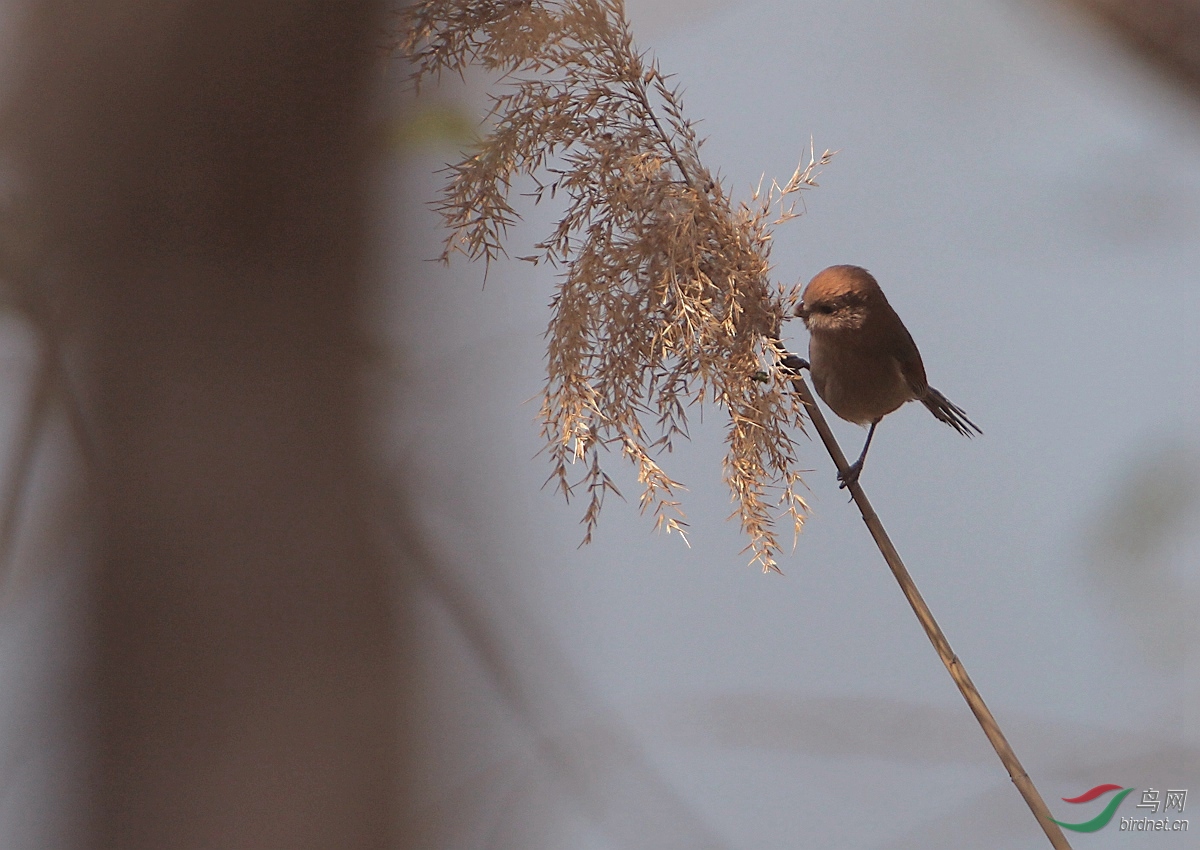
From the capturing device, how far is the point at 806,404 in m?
0.48

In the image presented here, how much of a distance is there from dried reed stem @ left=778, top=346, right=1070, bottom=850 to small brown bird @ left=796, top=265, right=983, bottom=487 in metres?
0.11

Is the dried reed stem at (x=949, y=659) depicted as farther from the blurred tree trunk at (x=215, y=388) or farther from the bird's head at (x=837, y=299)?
the blurred tree trunk at (x=215, y=388)

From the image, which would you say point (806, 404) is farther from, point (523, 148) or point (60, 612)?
point (60, 612)

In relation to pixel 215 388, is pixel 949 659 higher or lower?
lower

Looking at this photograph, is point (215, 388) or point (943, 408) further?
point (943, 408)

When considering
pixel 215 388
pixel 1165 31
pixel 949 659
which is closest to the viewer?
pixel 1165 31

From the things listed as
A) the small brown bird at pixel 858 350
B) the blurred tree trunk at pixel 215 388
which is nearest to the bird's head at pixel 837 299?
the small brown bird at pixel 858 350

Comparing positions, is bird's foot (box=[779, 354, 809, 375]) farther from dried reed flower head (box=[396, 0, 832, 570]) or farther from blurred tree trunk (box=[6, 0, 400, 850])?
blurred tree trunk (box=[6, 0, 400, 850])

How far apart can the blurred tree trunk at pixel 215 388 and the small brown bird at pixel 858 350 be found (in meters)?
0.34

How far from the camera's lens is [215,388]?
33 centimetres

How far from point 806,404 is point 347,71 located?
29 centimetres

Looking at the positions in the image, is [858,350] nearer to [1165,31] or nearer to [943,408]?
[943,408]

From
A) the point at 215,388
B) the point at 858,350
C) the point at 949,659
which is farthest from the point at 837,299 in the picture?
the point at 215,388

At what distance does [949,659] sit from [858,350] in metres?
0.24
